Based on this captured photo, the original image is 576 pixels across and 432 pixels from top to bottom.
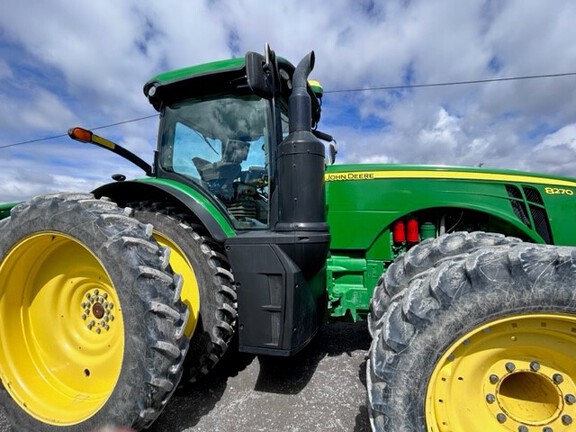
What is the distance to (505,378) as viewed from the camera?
142cm

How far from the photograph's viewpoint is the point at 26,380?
1882mm

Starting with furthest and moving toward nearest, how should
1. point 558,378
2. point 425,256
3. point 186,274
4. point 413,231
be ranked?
point 413,231 < point 186,274 < point 425,256 < point 558,378

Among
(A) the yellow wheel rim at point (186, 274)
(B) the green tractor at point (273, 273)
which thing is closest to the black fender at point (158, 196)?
(B) the green tractor at point (273, 273)

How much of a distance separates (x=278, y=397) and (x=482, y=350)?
49.7 inches

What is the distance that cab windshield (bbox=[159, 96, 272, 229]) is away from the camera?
223cm

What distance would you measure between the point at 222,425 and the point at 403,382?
3.63 feet

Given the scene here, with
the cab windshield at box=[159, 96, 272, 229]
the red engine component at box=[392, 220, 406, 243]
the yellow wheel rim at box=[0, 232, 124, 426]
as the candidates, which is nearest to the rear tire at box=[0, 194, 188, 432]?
the yellow wheel rim at box=[0, 232, 124, 426]

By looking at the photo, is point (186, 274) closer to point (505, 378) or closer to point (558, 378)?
point (505, 378)

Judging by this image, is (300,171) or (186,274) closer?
(300,171)

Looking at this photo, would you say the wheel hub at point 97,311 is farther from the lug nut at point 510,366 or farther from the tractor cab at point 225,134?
the lug nut at point 510,366

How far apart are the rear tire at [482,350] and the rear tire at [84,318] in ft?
3.33

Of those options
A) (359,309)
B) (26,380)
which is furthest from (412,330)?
(26,380)

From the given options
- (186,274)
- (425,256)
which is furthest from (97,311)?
(425,256)

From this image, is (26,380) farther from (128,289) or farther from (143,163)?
(143,163)
